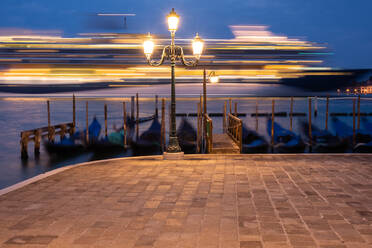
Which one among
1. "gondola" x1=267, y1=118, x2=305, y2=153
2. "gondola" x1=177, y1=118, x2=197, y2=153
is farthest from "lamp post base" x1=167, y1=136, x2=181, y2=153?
"gondola" x1=267, y1=118, x2=305, y2=153

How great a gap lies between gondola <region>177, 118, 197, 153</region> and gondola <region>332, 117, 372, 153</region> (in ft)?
22.7

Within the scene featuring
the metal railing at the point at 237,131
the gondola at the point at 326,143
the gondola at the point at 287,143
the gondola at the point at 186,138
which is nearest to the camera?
the metal railing at the point at 237,131

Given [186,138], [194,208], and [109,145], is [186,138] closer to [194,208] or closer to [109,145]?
[109,145]

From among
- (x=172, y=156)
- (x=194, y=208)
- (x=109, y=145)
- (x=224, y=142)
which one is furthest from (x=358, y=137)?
(x=194, y=208)

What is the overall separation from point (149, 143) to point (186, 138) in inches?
84.4

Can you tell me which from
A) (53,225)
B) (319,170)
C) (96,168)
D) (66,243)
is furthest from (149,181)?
(319,170)

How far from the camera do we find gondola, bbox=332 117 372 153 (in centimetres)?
1596

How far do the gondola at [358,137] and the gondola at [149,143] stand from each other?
8.64 meters

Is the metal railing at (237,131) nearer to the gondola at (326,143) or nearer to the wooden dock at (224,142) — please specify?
the wooden dock at (224,142)

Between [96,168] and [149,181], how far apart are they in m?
1.67

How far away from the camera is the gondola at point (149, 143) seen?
1680cm

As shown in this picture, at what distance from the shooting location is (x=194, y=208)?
168 inches

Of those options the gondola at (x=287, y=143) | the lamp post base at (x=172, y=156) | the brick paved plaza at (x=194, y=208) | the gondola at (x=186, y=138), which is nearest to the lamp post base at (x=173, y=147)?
A: the lamp post base at (x=172, y=156)

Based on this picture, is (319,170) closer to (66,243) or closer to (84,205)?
(84,205)
